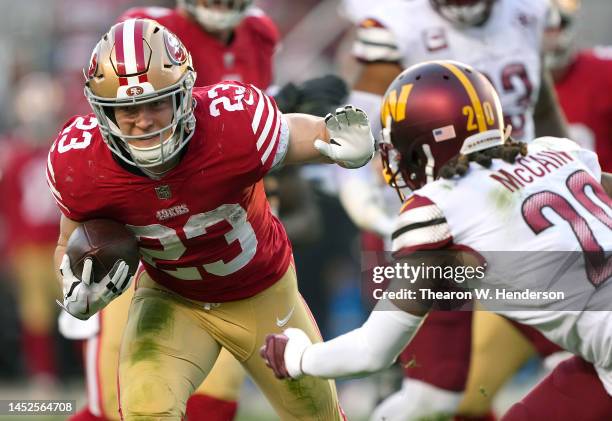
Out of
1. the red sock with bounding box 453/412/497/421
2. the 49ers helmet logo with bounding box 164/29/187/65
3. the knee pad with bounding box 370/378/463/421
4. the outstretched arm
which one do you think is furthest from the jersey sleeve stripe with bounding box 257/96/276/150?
the red sock with bounding box 453/412/497/421

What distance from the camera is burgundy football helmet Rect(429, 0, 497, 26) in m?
5.45

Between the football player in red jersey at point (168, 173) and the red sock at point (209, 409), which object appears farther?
the red sock at point (209, 409)

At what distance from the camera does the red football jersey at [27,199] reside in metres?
9.02

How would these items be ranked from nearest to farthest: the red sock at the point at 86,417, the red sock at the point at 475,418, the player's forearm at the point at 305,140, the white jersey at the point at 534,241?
the white jersey at the point at 534,241 → the player's forearm at the point at 305,140 → the red sock at the point at 86,417 → the red sock at the point at 475,418

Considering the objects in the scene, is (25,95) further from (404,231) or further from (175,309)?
(404,231)

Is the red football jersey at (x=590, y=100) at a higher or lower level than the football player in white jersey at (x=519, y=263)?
lower

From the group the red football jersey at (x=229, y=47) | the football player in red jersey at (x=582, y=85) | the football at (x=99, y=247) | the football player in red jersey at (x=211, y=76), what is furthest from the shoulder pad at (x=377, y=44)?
the football at (x=99, y=247)

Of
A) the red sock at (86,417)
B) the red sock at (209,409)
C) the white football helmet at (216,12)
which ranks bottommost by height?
the red sock at (86,417)

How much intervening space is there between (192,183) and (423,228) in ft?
2.56

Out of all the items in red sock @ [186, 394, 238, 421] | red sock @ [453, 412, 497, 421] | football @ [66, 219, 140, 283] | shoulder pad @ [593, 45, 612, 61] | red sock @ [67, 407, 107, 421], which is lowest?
red sock @ [453, 412, 497, 421]

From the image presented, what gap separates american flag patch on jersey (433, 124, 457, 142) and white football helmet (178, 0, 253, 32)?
6.96ft

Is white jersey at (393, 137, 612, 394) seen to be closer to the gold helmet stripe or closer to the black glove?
the gold helmet stripe

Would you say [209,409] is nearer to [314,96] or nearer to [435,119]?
[314,96]

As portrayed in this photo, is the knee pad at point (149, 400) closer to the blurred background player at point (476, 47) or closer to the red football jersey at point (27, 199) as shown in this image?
the blurred background player at point (476, 47)
